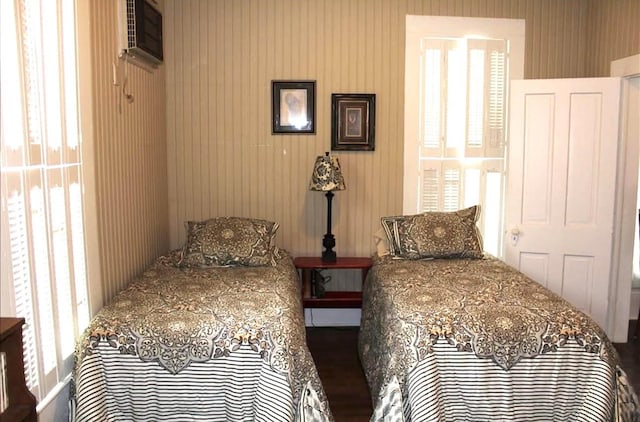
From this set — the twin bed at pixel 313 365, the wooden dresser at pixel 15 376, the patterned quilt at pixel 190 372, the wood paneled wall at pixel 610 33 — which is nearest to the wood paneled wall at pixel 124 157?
the twin bed at pixel 313 365

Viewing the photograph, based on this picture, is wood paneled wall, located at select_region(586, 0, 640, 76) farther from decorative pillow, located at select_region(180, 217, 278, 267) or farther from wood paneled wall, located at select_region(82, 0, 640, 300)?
decorative pillow, located at select_region(180, 217, 278, 267)

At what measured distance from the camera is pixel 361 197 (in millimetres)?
4020

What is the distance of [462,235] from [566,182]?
0.88 m

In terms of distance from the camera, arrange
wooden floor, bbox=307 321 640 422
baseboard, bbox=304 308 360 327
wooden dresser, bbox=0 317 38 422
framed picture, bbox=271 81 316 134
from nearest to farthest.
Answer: wooden dresser, bbox=0 317 38 422
wooden floor, bbox=307 321 640 422
framed picture, bbox=271 81 316 134
baseboard, bbox=304 308 360 327

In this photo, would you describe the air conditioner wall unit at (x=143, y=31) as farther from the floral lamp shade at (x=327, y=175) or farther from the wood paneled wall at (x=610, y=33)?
the wood paneled wall at (x=610, y=33)

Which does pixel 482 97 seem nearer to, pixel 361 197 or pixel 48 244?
pixel 361 197

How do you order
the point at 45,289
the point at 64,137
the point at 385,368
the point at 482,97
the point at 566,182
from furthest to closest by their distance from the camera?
1. the point at 482,97
2. the point at 566,182
3. the point at 385,368
4. the point at 64,137
5. the point at 45,289

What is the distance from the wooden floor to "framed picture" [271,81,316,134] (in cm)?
155

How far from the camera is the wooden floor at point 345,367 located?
287 centimetres

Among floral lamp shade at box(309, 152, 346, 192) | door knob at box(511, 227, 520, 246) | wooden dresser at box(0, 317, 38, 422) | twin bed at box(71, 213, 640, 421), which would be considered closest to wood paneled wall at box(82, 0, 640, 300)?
floral lamp shade at box(309, 152, 346, 192)

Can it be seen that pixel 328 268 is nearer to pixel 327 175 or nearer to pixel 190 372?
pixel 327 175

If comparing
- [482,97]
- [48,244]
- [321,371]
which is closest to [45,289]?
[48,244]

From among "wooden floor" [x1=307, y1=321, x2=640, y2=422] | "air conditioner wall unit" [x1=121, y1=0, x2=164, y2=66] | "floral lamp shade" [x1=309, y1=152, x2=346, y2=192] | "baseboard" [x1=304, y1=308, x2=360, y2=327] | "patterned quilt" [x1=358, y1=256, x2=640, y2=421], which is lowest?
"wooden floor" [x1=307, y1=321, x2=640, y2=422]

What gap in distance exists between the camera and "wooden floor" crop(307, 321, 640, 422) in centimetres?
287
